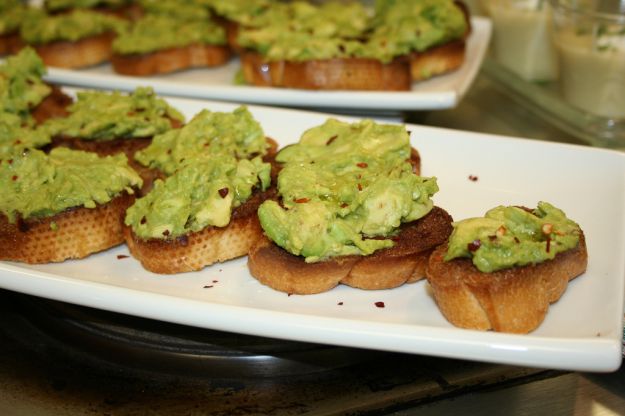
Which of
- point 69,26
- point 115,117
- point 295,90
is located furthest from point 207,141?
point 69,26

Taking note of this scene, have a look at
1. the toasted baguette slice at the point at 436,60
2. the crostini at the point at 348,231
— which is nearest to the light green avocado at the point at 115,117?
the crostini at the point at 348,231

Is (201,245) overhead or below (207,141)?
below

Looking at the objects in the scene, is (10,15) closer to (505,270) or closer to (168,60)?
(168,60)

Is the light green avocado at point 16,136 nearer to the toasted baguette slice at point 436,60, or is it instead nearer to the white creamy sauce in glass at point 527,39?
the toasted baguette slice at point 436,60

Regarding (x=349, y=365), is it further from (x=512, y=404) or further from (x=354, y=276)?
(x=512, y=404)

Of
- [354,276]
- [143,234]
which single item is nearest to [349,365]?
[354,276]

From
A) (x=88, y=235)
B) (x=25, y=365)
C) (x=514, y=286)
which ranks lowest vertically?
(x=25, y=365)

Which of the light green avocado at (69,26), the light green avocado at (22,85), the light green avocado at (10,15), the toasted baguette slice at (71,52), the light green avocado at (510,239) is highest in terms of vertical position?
the light green avocado at (510,239)
